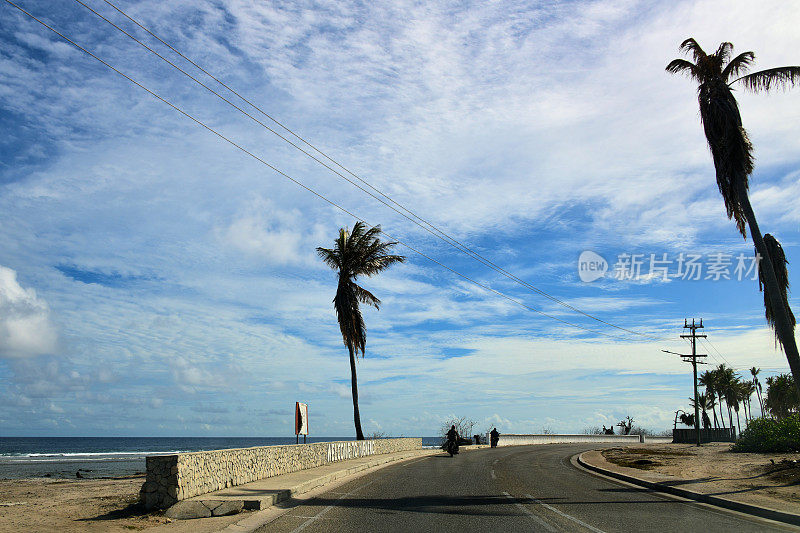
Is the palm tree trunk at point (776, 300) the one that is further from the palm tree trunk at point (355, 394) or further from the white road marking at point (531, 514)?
the palm tree trunk at point (355, 394)

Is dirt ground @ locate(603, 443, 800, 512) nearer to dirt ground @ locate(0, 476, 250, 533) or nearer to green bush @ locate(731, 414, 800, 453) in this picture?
green bush @ locate(731, 414, 800, 453)

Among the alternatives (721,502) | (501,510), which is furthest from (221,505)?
(721,502)

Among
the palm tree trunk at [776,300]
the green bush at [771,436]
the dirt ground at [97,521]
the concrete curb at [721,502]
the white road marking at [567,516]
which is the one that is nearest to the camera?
the white road marking at [567,516]

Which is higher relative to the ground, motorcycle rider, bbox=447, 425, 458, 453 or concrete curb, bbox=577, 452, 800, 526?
concrete curb, bbox=577, 452, 800, 526

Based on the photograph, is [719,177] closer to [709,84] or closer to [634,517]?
[709,84]

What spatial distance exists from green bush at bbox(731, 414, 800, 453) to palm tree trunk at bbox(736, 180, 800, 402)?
8549 mm

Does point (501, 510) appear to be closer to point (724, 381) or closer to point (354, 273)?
point (354, 273)

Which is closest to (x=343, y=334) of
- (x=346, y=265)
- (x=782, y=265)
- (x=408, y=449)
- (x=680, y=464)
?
(x=346, y=265)

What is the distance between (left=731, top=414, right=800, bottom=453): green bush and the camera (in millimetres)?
25581

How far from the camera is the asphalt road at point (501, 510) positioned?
9.90m

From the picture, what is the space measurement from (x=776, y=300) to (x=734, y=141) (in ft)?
17.8

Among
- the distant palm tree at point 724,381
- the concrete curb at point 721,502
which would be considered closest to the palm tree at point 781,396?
the distant palm tree at point 724,381

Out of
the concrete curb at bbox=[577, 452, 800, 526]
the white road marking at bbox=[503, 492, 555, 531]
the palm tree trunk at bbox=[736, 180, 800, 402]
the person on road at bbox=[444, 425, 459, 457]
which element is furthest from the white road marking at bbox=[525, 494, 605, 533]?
the person on road at bbox=[444, 425, 459, 457]

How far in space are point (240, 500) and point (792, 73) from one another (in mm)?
20329
